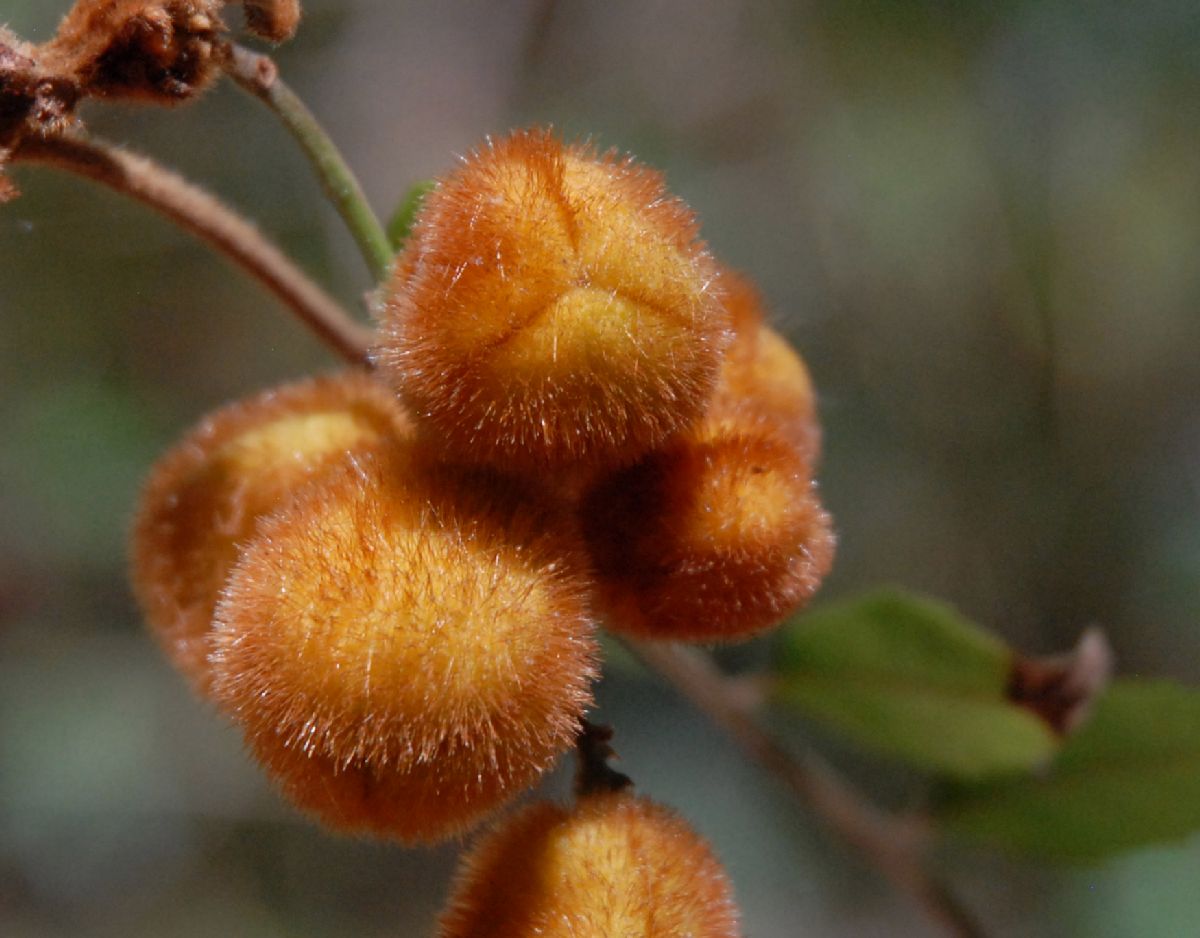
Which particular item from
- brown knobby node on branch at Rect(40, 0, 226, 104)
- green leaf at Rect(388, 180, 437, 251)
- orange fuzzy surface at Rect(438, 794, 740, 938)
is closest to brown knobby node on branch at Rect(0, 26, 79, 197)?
brown knobby node on branch at Rect(40, 0, 226, 104)

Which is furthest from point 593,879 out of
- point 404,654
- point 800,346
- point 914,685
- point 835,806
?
point 800,346

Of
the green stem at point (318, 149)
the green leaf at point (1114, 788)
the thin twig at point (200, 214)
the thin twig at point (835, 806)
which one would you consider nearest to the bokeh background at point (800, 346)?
the thin twig at point (835, 806)

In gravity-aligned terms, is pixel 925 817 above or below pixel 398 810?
above

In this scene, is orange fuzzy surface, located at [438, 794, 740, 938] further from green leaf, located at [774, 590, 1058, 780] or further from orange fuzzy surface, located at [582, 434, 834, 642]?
green leaf, located at [774, 590, 1058, 780]

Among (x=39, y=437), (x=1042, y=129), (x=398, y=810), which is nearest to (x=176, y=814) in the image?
(x=39, y=437)

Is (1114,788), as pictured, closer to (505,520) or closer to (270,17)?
(505,520)

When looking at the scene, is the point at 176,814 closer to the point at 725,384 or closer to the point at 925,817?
the point at 925,817

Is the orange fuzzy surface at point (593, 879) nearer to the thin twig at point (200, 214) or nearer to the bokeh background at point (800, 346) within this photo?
the thin twig at point (200, 214)
